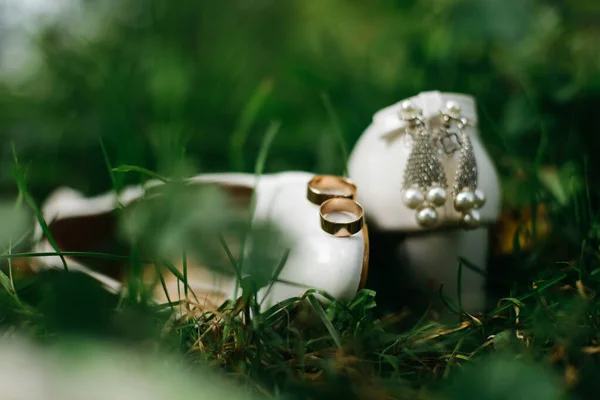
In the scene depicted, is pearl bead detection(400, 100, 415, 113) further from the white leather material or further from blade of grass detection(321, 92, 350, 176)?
blade of grass detection(321, 92, 350, 176)

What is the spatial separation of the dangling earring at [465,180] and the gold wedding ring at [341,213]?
0.44 ft

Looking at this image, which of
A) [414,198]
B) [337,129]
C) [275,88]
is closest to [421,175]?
[414,198]

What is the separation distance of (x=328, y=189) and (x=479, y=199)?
0.20 meters

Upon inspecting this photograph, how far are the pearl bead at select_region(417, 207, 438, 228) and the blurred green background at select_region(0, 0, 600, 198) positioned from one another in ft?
0.87

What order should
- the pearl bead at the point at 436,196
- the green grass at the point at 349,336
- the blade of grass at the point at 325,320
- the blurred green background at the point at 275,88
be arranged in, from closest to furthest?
the green grass at the point at 349,336
the blade of grass at the point at 325,320
the pearl bead at the point at 436,196
the blurred green background at the point at 275,88

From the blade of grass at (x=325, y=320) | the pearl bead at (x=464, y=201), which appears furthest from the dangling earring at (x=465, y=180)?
the blade of grass at (x=325, y=320)

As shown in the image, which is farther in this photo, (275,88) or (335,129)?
(275,88)

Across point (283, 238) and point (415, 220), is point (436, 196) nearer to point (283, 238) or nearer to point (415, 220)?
point (415, 220)

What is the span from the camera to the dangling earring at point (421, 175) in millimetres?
717

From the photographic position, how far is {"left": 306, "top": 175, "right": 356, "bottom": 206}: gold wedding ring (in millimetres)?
729

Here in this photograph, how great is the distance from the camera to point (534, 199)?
88cm

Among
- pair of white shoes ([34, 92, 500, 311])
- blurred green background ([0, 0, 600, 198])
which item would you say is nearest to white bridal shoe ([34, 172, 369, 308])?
pair of white shoes ([34, 92, 500, 311])

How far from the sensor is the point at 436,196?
709 millimetres

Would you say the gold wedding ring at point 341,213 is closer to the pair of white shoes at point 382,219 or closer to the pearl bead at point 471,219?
the pair of white shoes at point 382,219
